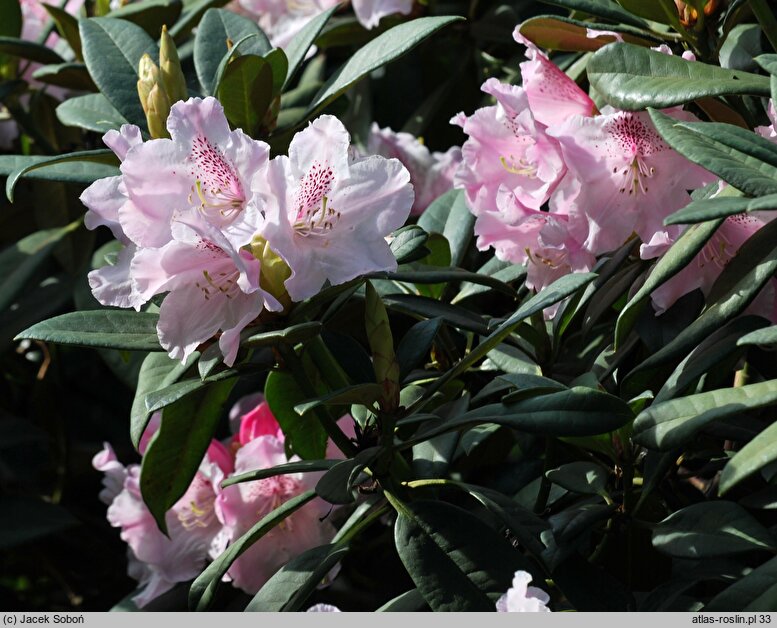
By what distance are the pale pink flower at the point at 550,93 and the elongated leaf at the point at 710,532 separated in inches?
16.3

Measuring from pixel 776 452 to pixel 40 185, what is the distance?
4.64 ft

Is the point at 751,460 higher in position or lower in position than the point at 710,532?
higher

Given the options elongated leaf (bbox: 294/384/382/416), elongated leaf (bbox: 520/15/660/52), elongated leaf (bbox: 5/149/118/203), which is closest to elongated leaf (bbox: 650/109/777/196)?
elongated leaf (bbox: 520/15/660/52)

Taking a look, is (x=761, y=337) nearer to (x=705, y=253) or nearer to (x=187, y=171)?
(x=705, y=253)

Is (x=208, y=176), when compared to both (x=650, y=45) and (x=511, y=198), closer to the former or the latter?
(x=511, y=198)

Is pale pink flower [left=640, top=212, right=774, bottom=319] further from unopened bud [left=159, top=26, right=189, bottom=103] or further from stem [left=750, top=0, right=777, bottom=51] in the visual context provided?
unopened bud [left=159, top=26, right=189, bottom=103]

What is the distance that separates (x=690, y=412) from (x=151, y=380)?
525 mm

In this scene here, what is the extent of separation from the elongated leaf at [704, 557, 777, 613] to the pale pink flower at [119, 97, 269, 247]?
0.49 meters

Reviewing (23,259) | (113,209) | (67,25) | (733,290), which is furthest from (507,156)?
(23,259)

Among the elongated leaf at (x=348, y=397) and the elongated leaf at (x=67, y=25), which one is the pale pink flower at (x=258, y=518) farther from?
the elongated leaf at (x=67, y=25)

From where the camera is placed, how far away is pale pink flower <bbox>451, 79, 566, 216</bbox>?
43.8 inches

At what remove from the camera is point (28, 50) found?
160 centimetres

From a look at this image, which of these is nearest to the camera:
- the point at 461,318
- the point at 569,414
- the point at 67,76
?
the point at 569,414

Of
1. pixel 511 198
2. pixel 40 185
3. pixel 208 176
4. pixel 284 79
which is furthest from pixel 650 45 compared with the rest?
pixel 40 185
